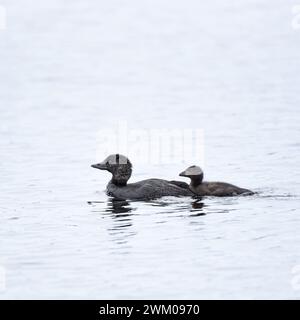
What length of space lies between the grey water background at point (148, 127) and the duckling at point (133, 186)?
17cm

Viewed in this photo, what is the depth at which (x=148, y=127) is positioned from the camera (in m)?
18.8

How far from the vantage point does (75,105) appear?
70.8 ft

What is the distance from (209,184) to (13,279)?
12.3 feet

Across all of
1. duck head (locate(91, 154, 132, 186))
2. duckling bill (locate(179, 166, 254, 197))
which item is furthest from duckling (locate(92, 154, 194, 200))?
duckling bill (locate(179, 166, 254, 197))

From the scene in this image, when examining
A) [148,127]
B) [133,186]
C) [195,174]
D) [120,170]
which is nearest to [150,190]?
[133,186]

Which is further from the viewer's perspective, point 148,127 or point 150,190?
point 148,127

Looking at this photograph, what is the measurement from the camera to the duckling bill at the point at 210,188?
41.5 feet

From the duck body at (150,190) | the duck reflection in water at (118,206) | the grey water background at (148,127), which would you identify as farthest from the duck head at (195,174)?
the duck reflection in water at (118,206)

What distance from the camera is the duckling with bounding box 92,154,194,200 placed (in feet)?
41.9

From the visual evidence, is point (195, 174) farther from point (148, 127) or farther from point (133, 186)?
point (148, 127)

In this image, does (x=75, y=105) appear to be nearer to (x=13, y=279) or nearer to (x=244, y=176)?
(x=244, y=176)

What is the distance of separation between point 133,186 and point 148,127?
5.73 metres
